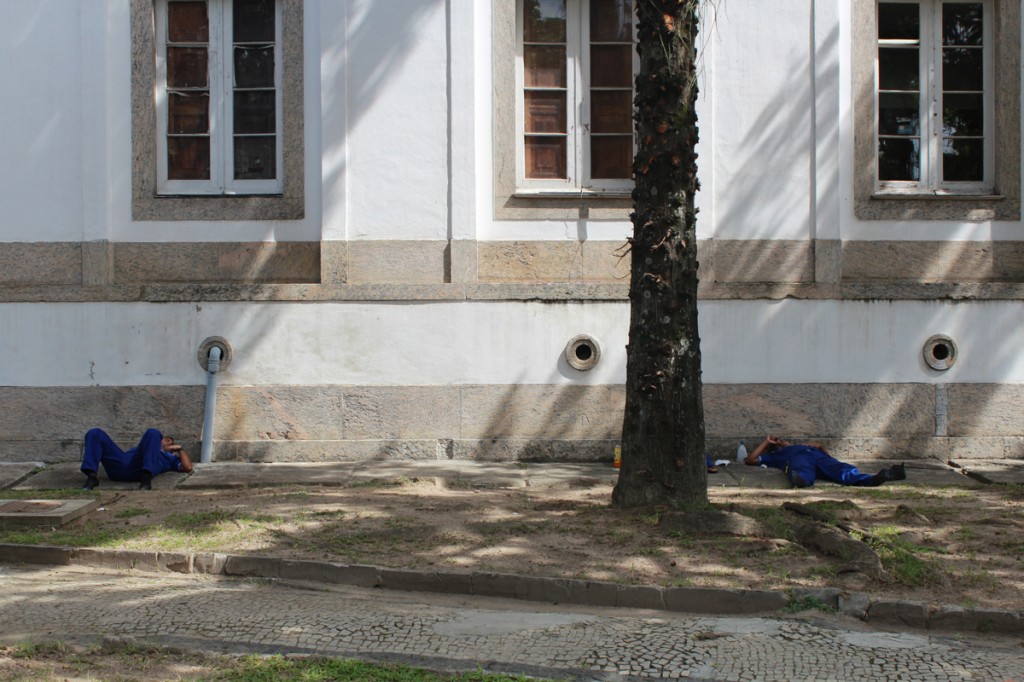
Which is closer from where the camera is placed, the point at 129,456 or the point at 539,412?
the point at 129,456

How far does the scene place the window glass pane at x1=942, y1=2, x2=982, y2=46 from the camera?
10.7 metres

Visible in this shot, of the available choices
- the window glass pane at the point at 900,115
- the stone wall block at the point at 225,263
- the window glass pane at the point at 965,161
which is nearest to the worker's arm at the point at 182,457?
the stone wall block at the point at 225,263

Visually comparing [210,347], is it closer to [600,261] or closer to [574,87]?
[600,261]

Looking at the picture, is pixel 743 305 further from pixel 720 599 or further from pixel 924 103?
pixel 720 599

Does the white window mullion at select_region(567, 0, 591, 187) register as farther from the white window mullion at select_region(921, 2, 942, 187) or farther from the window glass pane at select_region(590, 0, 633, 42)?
the white window mullion at select_region(921, 2, 942, 187)

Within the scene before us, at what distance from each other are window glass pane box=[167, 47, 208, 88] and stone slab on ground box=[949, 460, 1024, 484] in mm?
8768

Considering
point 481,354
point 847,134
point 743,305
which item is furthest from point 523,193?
point 847,134

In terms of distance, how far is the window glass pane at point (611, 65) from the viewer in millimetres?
10547

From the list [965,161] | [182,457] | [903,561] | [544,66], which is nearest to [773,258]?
[965,161]

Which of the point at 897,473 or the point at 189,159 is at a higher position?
the point at 189,159

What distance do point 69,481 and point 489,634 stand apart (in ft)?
18.1

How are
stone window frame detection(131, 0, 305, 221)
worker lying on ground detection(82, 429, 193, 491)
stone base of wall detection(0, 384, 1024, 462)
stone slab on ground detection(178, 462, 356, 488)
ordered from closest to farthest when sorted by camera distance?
worker lying on ground detection(82, 429, 193, 491), stone slab on ground detection(178, 462, 356, 488), stone base of wall detection(0, 384, 1024, 462), stone window frame detection(131, 0, 305, 221)

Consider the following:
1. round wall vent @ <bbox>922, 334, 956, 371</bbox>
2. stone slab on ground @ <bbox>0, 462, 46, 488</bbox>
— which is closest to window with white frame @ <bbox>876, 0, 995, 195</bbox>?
round wall vent @ <bbox>922, 334, 956, 371</bbox>

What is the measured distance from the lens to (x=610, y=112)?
10.6 m
